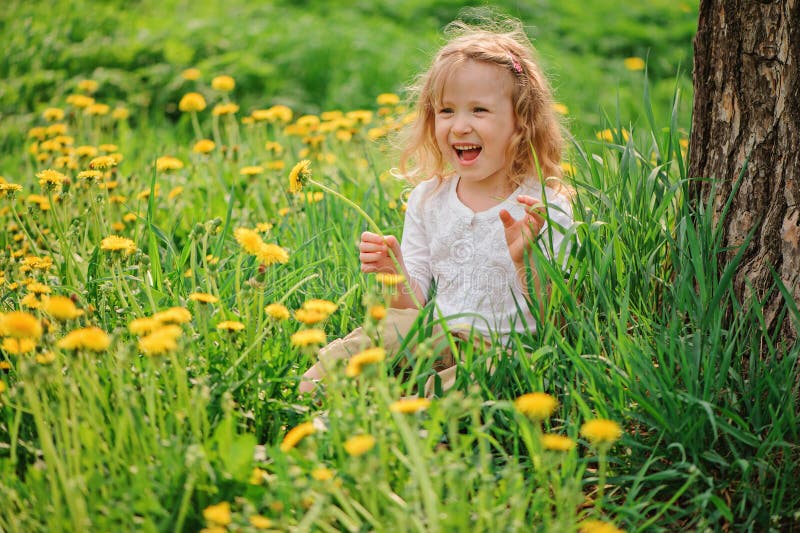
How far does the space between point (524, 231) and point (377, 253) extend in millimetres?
393

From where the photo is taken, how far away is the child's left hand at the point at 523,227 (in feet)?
7.16

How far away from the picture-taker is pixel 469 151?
2.46 meters

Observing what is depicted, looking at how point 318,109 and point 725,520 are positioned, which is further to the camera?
point 318,109

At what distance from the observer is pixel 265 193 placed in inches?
137

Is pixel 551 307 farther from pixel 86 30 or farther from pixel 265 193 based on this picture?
pixel 86 30

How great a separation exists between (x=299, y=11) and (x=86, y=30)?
226cm

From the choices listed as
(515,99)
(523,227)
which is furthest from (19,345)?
(515,99)

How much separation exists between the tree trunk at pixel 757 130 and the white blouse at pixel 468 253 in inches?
18.0

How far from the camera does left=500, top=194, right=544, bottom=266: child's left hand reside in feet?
7.16

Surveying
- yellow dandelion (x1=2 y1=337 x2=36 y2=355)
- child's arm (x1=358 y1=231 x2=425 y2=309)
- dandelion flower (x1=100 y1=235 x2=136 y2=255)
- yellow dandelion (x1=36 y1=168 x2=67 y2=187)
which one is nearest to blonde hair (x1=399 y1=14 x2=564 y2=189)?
child's arm (x1=358 y1=231 x2=425 y2=309)

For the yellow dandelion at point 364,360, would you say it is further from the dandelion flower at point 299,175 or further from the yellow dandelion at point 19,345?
the dandelion flower at point 299,175

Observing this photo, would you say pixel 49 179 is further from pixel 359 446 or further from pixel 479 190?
pixel 359 446

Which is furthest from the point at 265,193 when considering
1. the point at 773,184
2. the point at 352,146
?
the point at 773,184

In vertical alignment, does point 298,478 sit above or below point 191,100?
below
